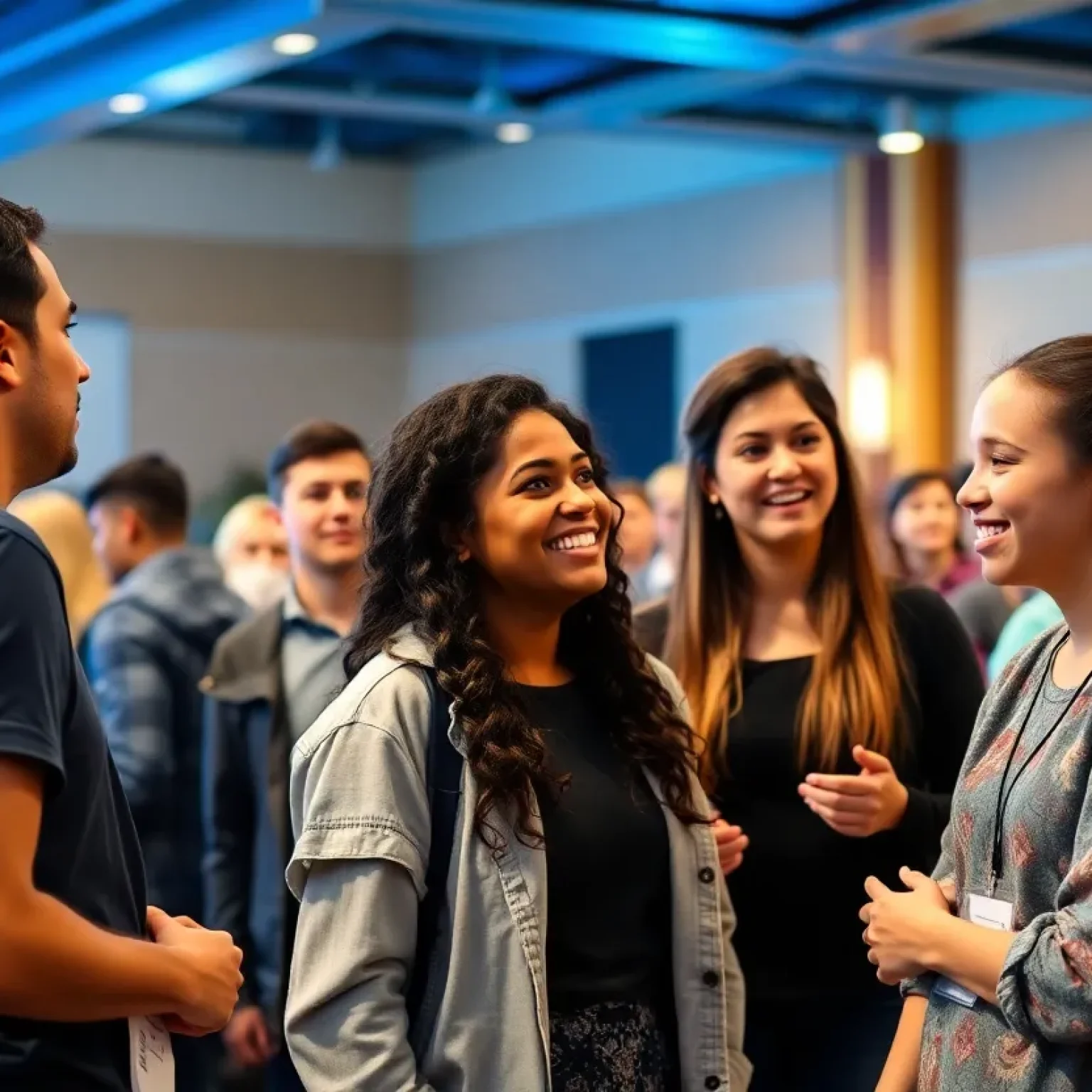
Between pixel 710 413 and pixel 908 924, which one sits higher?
pixel 710 413

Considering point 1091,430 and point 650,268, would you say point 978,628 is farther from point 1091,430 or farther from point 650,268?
point 650,268

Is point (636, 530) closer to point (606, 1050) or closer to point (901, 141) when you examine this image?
point (901, 141)

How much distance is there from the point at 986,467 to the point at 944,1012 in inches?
24.5

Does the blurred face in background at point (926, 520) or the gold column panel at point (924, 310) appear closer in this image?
the blurred face in background at point (926, 520)

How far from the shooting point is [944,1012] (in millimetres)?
2096

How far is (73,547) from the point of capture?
5031 millimetres

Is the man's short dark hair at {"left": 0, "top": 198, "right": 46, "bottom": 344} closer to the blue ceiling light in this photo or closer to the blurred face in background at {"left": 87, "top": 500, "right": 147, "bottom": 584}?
the blurred face in background at {"left": 87, "top": 500, "right": 147, "bottom": 584}

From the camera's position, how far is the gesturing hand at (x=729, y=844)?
2639 mm

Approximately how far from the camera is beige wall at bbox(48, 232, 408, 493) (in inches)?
493

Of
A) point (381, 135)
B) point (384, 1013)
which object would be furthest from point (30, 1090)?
point (381, 135)

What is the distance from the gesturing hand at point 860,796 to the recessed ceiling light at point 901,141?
274 inches

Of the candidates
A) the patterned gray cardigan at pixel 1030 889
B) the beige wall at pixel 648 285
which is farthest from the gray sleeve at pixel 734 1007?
the beige wall at pixel 648 285

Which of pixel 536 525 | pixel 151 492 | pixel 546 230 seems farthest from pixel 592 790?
pixel 546 230

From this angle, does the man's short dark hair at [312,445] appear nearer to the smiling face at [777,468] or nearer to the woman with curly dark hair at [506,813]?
the smiling face at [777,468]
